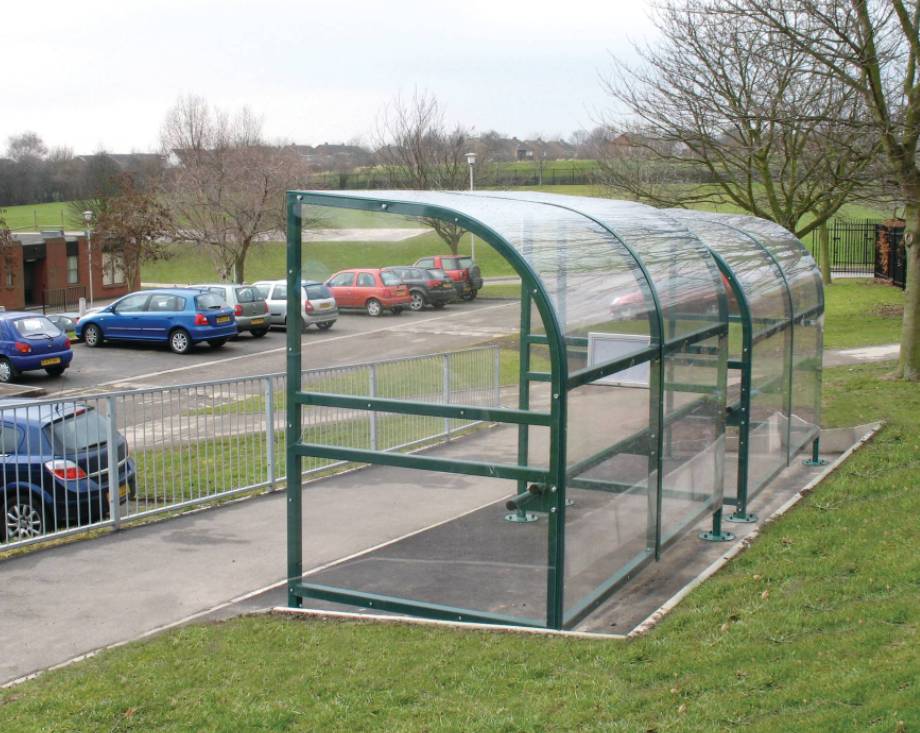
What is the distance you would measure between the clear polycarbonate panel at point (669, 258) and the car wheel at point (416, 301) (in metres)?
0.91

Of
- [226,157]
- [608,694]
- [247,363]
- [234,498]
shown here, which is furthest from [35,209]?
[608,694]

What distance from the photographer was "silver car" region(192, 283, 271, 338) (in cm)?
3024

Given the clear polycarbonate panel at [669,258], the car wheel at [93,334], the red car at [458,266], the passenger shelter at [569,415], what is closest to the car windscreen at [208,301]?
the car wheel at [93,334]

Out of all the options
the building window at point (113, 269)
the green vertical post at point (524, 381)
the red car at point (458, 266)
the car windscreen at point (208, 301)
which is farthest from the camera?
the building window at point (113, 269)

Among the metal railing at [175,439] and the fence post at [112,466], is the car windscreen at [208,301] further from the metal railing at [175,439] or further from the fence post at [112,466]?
the fence post at [112,466]

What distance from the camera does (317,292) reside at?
23.8 ft

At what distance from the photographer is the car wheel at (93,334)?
28798 millimetres

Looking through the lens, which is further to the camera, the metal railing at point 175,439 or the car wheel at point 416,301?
the metal railing at point 175,439

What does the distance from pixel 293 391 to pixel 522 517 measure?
1652 mm

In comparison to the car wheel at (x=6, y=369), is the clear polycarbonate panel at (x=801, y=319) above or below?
above

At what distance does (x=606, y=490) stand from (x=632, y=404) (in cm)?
69

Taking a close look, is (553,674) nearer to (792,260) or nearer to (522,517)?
(522,517)

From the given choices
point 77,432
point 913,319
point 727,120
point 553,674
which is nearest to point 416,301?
point 77,432

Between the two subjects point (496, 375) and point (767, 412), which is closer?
point (767, 412)
